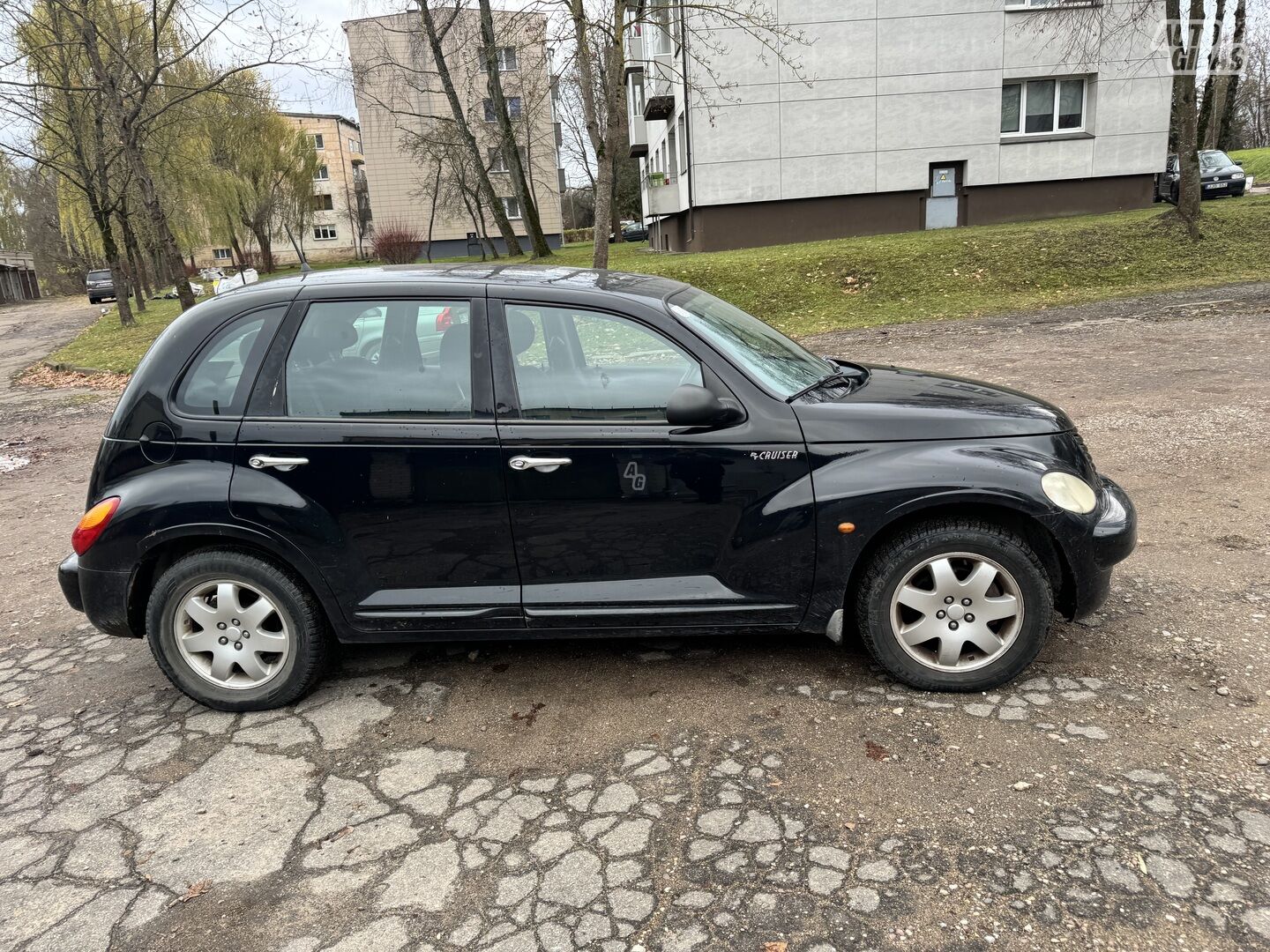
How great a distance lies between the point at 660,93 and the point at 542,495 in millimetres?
29817

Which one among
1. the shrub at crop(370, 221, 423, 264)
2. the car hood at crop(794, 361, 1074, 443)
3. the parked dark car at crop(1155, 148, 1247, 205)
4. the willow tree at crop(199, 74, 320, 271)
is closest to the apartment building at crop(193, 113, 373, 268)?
the willow tree at crop(199, 74, 320, 271)

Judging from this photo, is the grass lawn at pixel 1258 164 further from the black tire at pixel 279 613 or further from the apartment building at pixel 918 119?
the black tire at pixel 279 613

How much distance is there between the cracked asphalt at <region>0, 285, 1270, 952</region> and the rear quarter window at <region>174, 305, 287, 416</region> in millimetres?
1328

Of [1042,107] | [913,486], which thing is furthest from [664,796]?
[1042,107]

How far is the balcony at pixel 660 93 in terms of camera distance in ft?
93.9

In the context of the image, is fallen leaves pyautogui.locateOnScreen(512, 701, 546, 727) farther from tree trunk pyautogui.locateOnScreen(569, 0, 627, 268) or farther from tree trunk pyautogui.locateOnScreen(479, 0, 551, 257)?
tree trunk pyautogui.locateOnScreen(479, 0, 551, 257)

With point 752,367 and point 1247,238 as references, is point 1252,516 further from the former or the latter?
point 1247,238

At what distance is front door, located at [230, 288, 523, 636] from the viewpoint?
3496 mm

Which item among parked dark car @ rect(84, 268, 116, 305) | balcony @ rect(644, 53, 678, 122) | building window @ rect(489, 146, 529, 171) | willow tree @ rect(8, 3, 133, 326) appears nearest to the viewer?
willow tree @ rect(8, 3, 133, 326)

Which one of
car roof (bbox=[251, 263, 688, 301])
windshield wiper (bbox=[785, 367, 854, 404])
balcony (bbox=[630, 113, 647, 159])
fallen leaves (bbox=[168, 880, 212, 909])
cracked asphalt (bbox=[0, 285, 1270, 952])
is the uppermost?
balcony (bbox=[630, 113, 647, 159])

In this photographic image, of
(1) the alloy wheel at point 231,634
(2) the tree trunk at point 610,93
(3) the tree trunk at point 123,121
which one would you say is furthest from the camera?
(3) the tree trunk at point 123,121

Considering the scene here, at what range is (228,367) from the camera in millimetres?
3646

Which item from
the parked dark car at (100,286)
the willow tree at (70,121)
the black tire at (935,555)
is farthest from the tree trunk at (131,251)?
the black tire at (935,555)

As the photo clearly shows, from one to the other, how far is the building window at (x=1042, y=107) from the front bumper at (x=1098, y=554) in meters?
25.0
